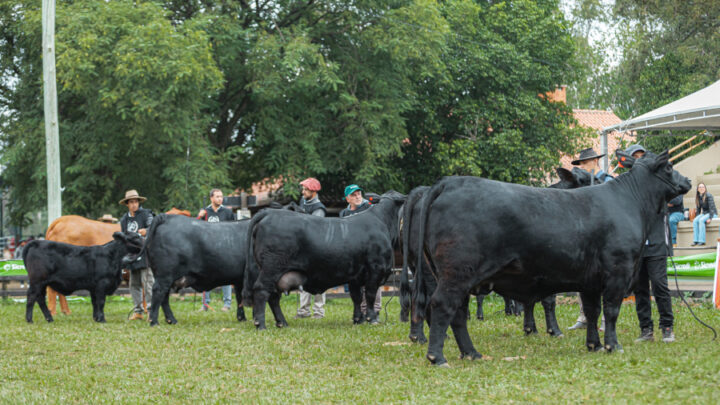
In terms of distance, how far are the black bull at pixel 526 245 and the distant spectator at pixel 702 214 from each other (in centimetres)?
1129

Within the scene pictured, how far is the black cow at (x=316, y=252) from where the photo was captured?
35.2ft

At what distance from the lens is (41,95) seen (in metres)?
23.0

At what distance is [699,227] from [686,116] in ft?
9.47

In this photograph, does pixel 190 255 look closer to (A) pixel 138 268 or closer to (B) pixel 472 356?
(A) pixel 138 268

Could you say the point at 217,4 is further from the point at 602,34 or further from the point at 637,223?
the point at 602,34

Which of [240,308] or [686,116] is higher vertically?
[686,116]

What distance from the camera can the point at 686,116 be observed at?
1681 centimetres

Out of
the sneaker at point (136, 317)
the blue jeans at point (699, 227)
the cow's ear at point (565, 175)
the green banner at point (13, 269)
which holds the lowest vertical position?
the sneaker at point (136, 317)

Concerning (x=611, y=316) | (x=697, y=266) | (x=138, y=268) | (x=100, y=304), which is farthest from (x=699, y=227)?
(x=100, y=304)

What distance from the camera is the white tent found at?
16.3 m

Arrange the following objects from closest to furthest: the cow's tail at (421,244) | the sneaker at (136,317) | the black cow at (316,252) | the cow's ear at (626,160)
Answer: the cow's tail at (421,244) < the cow's ear at (626,160) < the black cow at (316,252) < the sneaker at (136,317)

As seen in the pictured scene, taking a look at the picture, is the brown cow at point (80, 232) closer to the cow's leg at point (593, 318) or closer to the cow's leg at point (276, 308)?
the cow's leg at point (276, 308)

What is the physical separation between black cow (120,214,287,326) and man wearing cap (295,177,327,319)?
46.4 inches

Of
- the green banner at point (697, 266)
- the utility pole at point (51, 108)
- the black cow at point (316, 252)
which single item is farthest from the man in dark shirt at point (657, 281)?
the utility pole at point (51, 108)
